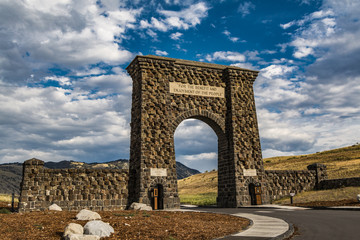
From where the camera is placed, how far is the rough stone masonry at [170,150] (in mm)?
19734

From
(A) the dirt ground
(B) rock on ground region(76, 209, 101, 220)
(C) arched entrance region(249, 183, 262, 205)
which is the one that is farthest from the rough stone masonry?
(B) rock on ground region(76, 209, 101, 220)

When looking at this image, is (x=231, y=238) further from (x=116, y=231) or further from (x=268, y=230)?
(x=116, y=231)

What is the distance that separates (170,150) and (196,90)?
17.3 feet

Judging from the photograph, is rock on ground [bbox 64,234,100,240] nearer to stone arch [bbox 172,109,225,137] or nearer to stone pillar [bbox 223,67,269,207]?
stone arch [bbox 172,109,225,137]

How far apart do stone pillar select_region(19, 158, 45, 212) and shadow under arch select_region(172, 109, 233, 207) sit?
994cm

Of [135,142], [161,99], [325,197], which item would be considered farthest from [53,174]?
[325,197]

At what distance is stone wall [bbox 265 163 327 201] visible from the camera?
26.4m

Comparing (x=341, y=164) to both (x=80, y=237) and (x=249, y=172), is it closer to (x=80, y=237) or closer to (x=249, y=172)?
(x=249, y=172)

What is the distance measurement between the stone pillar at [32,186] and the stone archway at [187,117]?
573 cm

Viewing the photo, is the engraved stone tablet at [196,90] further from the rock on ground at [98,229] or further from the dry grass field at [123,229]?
the rock on ground at [98,229]

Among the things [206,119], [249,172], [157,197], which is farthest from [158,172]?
[249,172]

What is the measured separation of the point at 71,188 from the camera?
19750 mm

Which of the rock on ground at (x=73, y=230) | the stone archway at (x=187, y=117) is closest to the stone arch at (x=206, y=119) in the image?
the stone archway at (x=187, y=117)

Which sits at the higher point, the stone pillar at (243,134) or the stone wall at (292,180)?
the stone pillar at (243,134)
